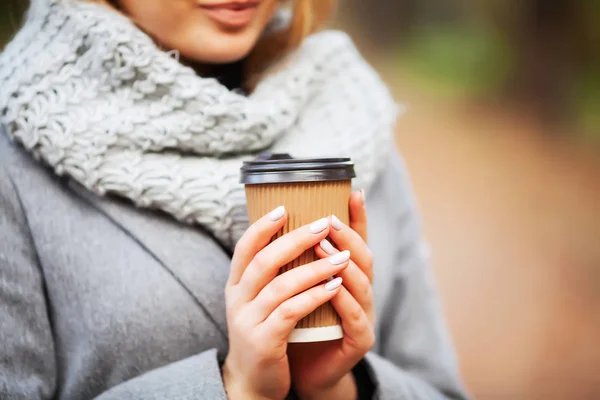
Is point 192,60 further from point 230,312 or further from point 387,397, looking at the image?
point 387,397

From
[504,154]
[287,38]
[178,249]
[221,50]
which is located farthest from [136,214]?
[504,154]

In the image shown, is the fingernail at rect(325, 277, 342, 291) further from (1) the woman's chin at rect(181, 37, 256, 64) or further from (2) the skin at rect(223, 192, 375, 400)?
(1) the woman's chin at rect(181, 37, 256, 64)

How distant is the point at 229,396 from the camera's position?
0.60 meters

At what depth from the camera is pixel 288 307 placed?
20.3 inches

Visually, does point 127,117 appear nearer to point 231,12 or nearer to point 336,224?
point 231,12

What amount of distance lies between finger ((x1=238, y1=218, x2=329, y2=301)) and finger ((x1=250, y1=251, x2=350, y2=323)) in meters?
0.01

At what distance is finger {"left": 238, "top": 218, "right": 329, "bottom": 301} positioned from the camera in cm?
51

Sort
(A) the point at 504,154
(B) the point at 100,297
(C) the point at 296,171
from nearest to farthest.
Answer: (C) the point at 296,171
(B) the point at 100,297
(A) the point at 504,154

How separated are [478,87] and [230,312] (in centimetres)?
190

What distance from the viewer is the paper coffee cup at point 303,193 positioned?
52cm

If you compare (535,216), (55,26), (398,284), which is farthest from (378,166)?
(535,216)

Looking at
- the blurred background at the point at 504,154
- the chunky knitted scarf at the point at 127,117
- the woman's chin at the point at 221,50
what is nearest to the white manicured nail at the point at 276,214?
the chunky knitted scarf at the point at 127,117

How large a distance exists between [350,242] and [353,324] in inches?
3.1

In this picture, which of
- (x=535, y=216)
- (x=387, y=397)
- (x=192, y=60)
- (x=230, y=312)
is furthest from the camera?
(x=535, y=216)
